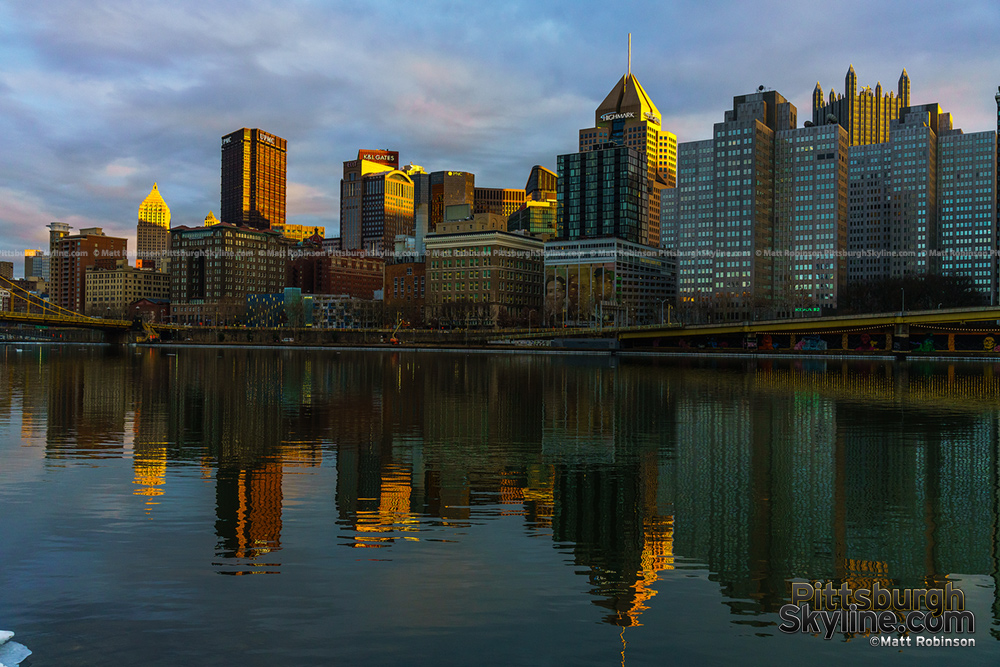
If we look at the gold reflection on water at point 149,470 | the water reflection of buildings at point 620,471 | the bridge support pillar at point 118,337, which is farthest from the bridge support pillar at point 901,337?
the bridge support pillar at point 118,337

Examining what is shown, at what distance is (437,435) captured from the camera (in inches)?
1130

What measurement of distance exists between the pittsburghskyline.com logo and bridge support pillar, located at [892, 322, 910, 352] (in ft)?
419

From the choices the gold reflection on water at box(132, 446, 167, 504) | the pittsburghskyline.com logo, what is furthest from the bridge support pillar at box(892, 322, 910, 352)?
the pittsburghskyline.com logo

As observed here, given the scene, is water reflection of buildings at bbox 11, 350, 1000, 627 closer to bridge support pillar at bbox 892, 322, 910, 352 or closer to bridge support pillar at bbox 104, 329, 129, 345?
bridge support pillar at bbox 892, 322, 910, 352

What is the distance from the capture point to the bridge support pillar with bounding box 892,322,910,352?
127m

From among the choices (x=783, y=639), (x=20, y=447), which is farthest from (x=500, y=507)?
(x=20, y=447)

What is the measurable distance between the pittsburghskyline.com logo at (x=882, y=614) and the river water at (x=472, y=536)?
24 centimetres

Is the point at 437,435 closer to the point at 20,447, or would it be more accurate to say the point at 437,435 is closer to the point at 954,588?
the point at 20,447

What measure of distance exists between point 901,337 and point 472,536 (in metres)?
130

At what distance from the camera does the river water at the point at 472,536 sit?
10273mm

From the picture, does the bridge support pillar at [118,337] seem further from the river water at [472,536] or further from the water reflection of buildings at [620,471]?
the river water at [472,536]

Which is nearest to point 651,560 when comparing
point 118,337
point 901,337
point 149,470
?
point 149,470

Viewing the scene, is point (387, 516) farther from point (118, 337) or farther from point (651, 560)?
point (118, 337)

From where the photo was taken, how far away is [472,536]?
14.9 metres
